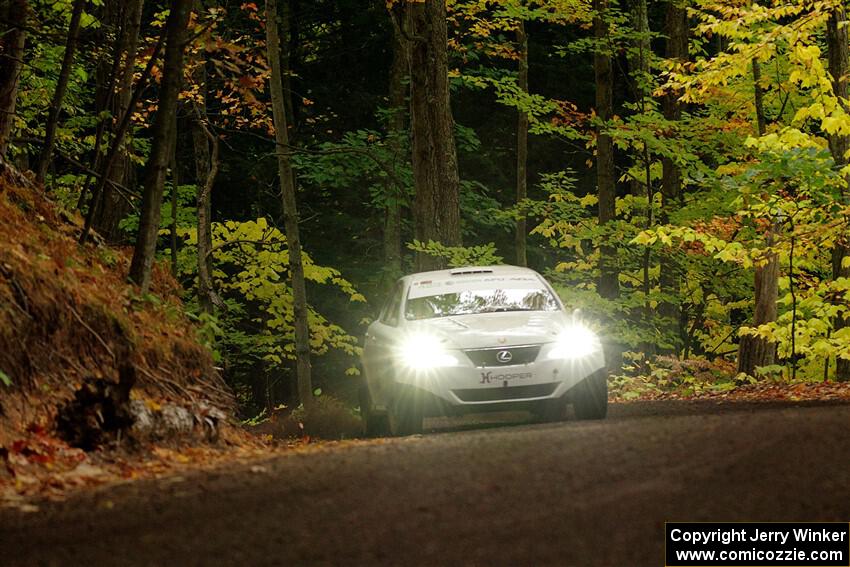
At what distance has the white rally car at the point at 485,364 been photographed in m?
10.6

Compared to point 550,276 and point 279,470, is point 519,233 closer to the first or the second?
point 550,276

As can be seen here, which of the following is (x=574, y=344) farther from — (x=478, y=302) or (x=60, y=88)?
(x=60, y=88)

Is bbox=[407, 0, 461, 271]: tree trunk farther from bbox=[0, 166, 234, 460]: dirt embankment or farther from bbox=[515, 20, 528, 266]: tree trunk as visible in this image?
bbox=[515, 20, 528, 266]: tree trunk

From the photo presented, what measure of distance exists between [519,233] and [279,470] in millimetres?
21995

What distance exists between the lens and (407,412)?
35.5ft

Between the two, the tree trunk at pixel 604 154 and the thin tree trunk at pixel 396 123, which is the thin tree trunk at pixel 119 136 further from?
the thin tree trunk at pixel 396 123

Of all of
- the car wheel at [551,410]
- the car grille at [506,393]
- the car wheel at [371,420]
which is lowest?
the car wheel at [371,420]

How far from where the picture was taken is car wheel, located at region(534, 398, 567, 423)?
10.9 m

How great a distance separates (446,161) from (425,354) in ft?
30.7

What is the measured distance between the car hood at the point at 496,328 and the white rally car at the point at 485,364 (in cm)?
1

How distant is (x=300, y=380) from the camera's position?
23125 millimetres

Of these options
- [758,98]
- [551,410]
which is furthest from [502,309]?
[758,98]

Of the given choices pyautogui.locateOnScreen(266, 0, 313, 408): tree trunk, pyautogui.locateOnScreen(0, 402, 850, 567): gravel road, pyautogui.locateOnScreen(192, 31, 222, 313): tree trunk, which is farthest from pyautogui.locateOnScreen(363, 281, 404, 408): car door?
pyautogui.locateOnScreen(266, 0, 313, 408): tree trunk

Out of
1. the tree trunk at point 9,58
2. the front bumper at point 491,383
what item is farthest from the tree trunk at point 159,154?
the front bumper at point 491,383
